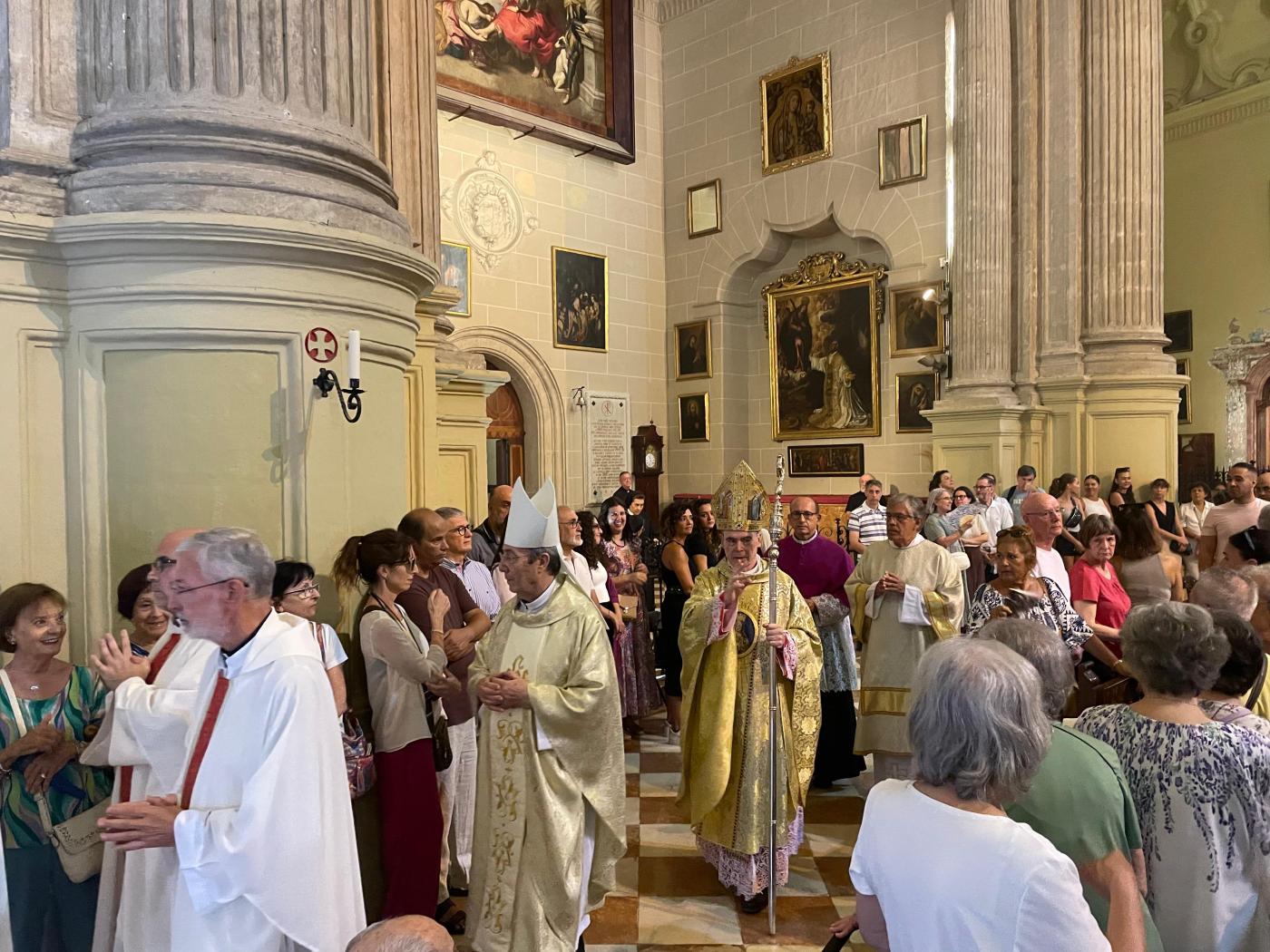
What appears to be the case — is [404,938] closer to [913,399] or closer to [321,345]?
[321,345]

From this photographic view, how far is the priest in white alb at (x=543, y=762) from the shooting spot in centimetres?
306

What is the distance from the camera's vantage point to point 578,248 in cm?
1390

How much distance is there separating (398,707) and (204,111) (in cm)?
208

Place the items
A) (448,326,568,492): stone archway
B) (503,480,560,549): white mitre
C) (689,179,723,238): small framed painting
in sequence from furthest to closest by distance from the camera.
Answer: (689,179,723,238): small framed painting < (448,326,568,492): stone archway < (503,480,560,549): white mitre

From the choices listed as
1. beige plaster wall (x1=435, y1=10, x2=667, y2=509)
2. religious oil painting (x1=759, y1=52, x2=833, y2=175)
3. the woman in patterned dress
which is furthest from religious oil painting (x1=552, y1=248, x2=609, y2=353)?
the woman in patterned dress

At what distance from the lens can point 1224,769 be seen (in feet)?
7.00

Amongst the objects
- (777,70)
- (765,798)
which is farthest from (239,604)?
(777,70)

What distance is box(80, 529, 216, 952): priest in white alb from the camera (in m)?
2.23

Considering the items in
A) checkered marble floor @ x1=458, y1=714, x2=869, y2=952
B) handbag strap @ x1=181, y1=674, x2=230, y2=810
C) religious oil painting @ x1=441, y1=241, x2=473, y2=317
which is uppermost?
religious oil painting @ x1=441, y1=241, x2=473, y2=317

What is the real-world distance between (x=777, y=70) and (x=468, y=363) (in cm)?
978

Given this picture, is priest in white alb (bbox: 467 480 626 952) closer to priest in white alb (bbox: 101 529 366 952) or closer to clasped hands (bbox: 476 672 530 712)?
clasped hands (bbox: 476 672 530 712)

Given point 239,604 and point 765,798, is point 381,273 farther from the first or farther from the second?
point 765,798

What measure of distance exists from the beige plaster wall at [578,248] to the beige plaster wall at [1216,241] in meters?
8.64

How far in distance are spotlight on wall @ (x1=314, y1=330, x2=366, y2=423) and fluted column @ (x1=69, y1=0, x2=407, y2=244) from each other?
0.43 meters
